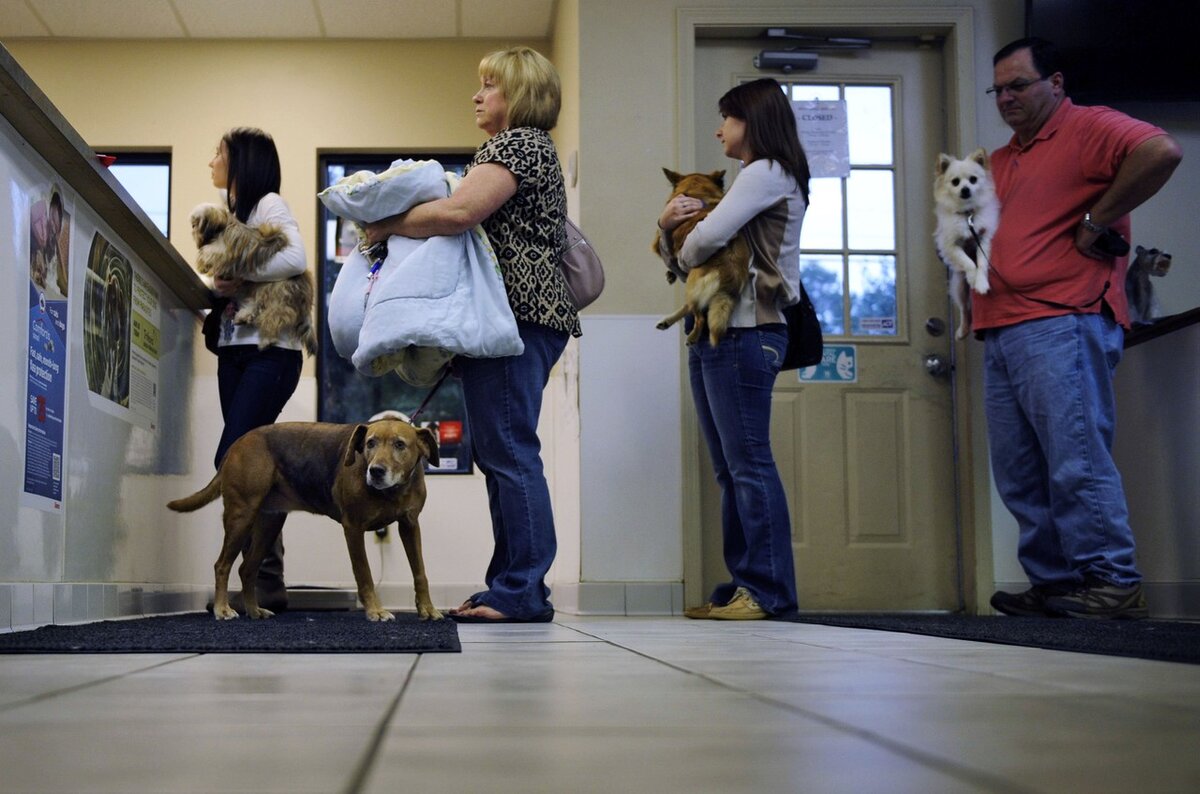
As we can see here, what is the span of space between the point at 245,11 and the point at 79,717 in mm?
5323

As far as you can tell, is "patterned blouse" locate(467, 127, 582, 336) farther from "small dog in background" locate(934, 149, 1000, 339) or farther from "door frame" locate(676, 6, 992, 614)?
"door frame" locate(676, 6, 992, 614)

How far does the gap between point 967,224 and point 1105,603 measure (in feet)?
3.90

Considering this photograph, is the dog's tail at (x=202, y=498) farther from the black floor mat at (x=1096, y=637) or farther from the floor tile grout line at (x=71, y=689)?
the floor tile grout line at (x=71, y=689)

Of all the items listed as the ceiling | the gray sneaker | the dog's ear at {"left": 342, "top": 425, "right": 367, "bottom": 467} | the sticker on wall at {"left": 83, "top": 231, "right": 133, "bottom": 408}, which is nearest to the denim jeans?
the sticker on wall at {"left": 83, "top": 231, "right": 133, "bottom": 408}

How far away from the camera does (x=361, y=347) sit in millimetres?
2758

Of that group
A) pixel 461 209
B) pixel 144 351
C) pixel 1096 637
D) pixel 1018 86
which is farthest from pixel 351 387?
pixel 1096 637

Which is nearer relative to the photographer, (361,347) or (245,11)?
(361,347)

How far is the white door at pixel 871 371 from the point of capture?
14.5 feet

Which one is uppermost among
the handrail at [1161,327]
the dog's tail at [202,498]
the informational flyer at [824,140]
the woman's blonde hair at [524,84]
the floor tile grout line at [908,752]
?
the informational flyer at [824,140]

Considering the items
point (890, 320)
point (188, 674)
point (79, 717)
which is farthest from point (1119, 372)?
point (79, 717)

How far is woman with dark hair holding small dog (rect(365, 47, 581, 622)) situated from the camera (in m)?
2.88

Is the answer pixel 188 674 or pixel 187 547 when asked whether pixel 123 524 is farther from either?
pixel 188 674

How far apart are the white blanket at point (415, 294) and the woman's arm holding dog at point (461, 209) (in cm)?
3

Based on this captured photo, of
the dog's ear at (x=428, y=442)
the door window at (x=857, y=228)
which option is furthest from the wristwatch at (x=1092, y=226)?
the dog's ear at (x=428, y=442)
